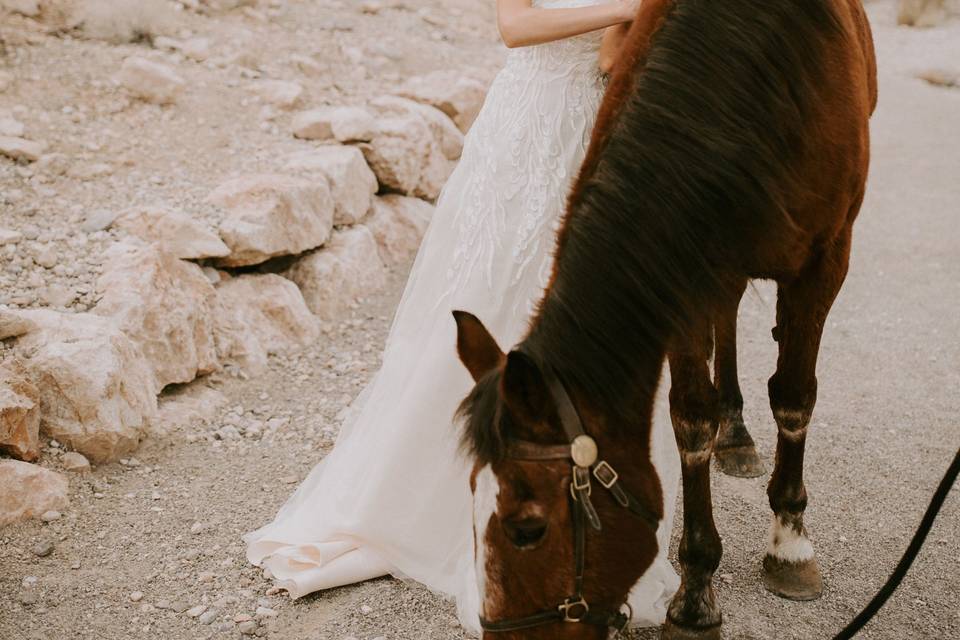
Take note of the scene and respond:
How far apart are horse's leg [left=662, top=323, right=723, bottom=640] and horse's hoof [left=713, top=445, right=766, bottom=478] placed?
1058 mm

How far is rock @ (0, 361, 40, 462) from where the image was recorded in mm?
2963

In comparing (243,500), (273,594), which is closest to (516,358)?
(273,594)

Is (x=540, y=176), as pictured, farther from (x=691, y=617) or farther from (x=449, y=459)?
(x=691, y=617)

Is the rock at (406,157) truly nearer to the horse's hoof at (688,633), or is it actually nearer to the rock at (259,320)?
the rock at (259,320)

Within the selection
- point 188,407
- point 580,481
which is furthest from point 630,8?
point 188,407

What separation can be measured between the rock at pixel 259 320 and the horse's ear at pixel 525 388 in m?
2.77

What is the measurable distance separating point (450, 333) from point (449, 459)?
454 millimetres

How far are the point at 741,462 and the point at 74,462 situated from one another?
2.77 metres

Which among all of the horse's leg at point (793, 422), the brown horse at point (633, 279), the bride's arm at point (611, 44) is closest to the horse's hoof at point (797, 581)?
the horse's leg at point (793, 422)

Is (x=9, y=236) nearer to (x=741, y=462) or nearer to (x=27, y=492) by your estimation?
(x=27, y=492)

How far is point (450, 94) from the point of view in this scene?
6.36 metres

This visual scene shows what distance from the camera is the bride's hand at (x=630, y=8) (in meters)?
2.47

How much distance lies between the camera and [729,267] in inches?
76.0

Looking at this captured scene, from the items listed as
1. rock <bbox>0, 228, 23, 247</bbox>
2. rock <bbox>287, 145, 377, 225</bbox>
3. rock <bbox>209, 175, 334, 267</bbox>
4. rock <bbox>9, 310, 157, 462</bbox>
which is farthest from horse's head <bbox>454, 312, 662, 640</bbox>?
rock <bbox>287, 145, 377, 225</bbox>
